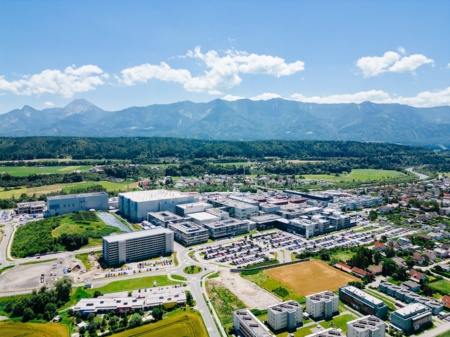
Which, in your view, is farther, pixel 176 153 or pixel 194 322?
pixel 176 153

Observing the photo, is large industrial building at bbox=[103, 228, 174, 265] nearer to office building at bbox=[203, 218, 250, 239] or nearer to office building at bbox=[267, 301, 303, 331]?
office building at bbox=[203, 218, 250, 239]

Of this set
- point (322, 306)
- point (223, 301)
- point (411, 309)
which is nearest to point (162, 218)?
point (223, 301)

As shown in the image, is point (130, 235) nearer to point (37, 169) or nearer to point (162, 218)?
point (162, 218)

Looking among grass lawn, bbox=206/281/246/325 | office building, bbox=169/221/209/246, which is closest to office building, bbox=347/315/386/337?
grass lawn, bbox=206/281/246/325

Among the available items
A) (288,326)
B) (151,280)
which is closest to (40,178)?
(151,280)

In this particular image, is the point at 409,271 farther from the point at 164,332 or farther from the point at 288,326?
the point at 164,332

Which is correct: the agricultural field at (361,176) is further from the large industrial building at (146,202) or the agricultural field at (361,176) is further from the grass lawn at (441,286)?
the grass lawn at (441,286)

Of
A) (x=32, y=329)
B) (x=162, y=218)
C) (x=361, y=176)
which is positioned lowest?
(x=32, y=329)

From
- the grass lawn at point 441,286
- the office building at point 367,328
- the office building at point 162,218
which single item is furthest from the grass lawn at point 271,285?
the office building at point 162,218
